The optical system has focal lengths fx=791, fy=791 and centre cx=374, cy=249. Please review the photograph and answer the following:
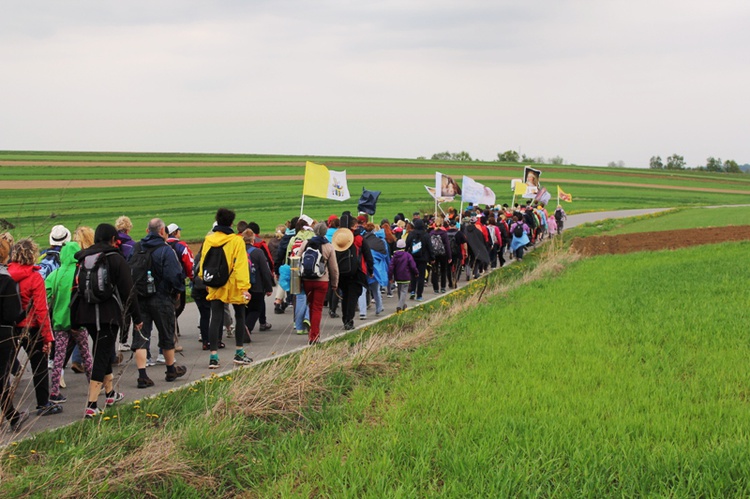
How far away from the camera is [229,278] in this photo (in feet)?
33.3

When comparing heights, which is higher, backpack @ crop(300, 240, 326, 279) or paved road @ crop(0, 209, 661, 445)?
backpack @ crop(300, 240, 326, 279)

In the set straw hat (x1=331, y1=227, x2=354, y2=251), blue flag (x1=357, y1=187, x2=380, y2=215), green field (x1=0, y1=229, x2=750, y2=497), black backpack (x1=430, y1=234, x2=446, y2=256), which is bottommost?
green field (x1=0, y1=229, x2=750, y2=497)

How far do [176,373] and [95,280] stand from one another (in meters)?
2.00

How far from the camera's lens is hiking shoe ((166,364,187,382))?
9.59 m

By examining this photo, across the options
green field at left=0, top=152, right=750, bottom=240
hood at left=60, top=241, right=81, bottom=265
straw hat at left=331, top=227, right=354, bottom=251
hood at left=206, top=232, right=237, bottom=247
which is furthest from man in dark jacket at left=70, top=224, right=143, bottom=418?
green field at left=0, top=152, right=750, bottom=240

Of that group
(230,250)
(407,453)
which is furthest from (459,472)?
(230,250)

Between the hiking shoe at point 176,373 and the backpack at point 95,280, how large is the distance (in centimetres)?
174

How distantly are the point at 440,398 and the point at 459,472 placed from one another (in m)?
1.83

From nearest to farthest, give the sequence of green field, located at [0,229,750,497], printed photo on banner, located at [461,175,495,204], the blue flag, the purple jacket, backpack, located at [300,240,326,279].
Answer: green field, located at [0,229,750,497]
backpack, located at [300,240,326,279]
the purple jacket
the blue flag
printed photo on banner, located at [461,175,495,204]

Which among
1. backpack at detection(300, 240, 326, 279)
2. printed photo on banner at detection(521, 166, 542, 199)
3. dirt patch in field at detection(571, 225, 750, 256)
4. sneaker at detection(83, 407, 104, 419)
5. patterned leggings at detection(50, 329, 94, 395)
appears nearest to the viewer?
sneaker at detection(83, 407, 104, 419)

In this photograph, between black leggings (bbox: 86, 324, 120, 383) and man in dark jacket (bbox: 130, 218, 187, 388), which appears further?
man in dark jacket (bbox: 130, 218, 187, 388)

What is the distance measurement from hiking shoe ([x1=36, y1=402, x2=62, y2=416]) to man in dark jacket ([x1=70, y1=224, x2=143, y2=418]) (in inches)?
15.8

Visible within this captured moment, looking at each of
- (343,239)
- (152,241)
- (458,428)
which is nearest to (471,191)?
(343,239)

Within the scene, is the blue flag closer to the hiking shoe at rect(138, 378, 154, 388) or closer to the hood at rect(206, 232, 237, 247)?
the hood at rect(206, 232, 237, 247)
